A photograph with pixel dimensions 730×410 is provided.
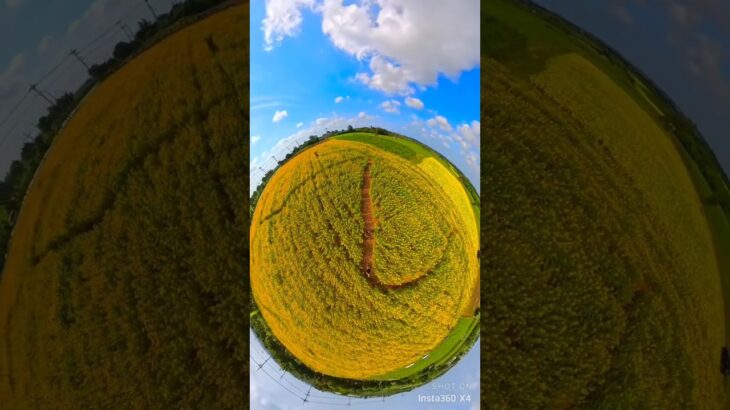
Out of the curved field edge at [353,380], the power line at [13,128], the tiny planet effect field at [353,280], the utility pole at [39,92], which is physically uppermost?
the utility pole at [39,92]

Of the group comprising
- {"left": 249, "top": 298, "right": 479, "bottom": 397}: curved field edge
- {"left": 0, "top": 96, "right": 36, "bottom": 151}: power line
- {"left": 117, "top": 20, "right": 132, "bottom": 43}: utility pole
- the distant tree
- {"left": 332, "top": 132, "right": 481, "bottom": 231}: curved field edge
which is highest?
{"left": 117, "top": 20, "right": 132, "bottom": 43}: utility pole

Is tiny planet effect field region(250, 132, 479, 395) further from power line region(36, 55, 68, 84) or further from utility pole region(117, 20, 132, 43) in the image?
power line region(36, 55, 68, 84)

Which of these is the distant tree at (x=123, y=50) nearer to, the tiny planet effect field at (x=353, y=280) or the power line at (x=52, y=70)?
the power line at (x=52, y=70)

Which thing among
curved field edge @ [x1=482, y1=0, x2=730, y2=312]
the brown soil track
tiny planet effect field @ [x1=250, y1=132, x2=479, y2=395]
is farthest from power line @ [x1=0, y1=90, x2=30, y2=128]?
curved field edge @ [x1=482, y1=0, x2=730, y2=312]

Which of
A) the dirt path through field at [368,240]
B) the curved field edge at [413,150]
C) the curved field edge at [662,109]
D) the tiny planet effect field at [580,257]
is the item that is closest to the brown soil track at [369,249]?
the dirt path through field at [368,240]

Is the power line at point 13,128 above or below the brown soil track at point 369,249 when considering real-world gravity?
above

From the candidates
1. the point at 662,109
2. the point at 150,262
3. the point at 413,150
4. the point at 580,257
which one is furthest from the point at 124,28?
the point at 662,109

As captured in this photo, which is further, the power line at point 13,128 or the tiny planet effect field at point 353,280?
the power line at point 13,128
